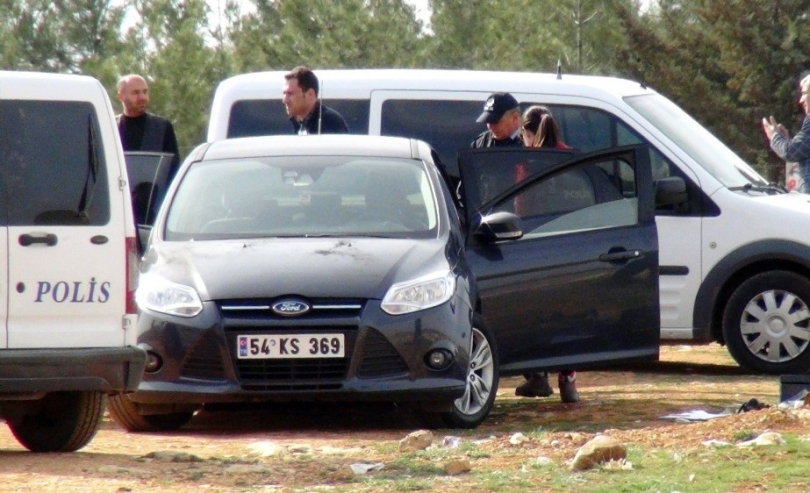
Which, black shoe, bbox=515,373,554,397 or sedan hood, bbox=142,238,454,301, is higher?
sedan hood, bbox=142,238,454,301

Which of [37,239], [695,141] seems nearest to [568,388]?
[695,141]

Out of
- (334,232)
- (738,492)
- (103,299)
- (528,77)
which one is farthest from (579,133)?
(738,492)

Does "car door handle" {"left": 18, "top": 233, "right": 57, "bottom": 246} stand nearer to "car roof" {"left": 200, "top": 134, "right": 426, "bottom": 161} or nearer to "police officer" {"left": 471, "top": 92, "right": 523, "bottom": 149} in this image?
"car roof" {"left": 200, "top": 134, "right": 426, "bottom": 161}

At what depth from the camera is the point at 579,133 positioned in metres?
11.9

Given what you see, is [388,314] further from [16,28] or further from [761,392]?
[16,28]

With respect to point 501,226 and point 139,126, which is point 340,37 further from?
point 501,226

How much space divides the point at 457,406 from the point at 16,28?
90.2 feet

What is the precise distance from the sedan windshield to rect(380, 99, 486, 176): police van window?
1.82 metres

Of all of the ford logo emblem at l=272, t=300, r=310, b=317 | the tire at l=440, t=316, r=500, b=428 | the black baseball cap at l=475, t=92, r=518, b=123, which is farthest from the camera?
the black baseball cap at l=475, t=92, r=518, b=123

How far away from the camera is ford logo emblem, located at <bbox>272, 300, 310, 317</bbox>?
859cm

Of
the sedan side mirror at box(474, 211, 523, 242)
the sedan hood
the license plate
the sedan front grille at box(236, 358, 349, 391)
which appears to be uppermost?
the sedan side mirror at box(474, 211, 523, 242)

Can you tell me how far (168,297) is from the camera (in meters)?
8.84

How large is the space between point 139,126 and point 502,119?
2.62 metres

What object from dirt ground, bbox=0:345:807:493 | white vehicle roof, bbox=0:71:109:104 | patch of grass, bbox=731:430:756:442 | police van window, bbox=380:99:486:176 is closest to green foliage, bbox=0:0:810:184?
police van window, bbox=380:99:486:176
